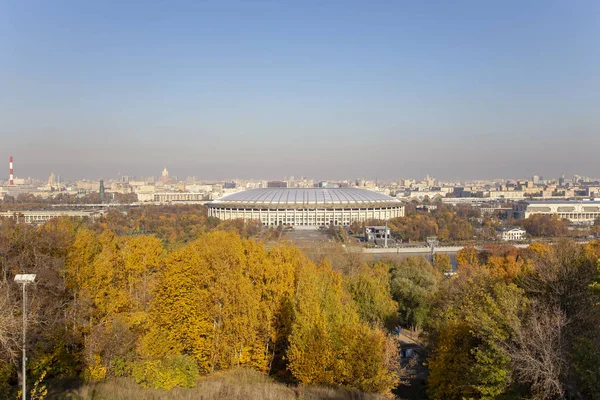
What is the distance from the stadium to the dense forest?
40.1m

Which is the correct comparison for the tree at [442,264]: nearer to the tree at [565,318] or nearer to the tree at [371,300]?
the tree at [371,300]

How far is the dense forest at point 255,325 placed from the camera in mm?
7676

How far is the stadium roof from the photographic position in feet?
177

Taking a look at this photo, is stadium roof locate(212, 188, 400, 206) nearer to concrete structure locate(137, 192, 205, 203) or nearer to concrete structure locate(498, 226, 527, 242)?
concrete structure locate(498, 226, 527, 242)

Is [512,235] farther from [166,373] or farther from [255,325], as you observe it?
[166,373]

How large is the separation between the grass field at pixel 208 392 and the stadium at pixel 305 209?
142 ft

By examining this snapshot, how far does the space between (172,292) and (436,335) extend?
5882 mm

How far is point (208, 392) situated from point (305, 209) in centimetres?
4472

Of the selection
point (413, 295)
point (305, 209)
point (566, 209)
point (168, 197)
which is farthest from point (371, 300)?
point (168, 197)

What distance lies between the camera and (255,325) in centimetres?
1012

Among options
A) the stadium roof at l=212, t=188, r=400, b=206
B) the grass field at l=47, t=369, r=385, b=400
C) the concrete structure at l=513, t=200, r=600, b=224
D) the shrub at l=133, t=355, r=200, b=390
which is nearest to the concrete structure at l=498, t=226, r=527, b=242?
the concrete structure at l=513, t=200, r=600, b=224

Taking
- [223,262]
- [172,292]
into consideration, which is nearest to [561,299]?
[223,262]

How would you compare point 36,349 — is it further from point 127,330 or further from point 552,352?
point 552,352

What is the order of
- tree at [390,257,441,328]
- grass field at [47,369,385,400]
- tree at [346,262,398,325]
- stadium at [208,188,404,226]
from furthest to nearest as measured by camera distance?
stadium at [208,188,404,226]
tree at [390,257,441,328]
tree at [346,262,398,325]
grass field at [47,369,385,400]
